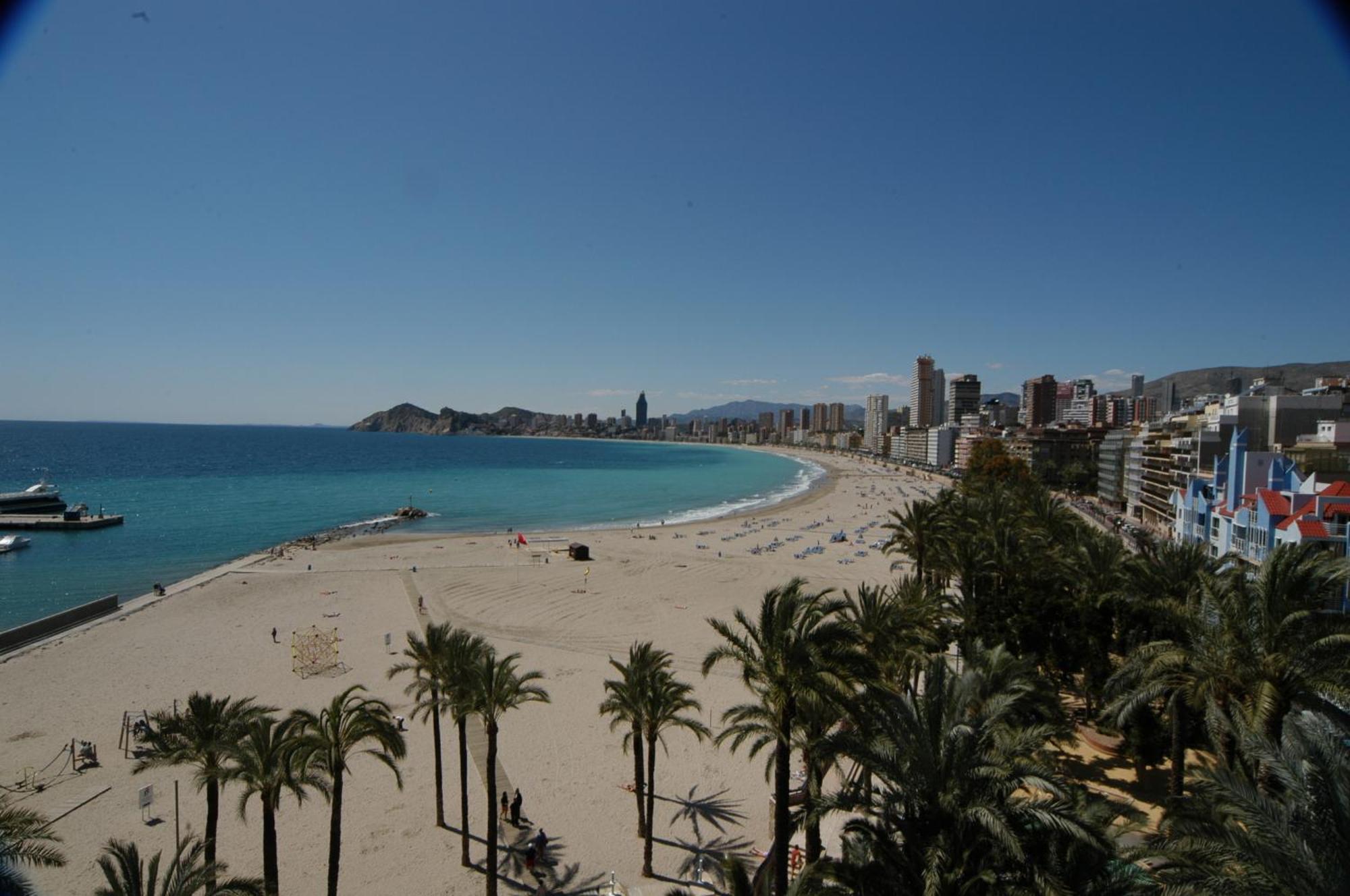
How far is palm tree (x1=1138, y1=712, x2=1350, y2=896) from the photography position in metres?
6.34

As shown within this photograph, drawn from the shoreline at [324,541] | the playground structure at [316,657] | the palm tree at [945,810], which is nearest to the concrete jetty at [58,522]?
the shoreline at [324,541]

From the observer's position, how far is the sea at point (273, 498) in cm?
4562

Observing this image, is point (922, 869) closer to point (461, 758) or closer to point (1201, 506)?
point (461, 758)

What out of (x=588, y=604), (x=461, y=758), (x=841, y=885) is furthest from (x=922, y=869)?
(x=588, y=604)

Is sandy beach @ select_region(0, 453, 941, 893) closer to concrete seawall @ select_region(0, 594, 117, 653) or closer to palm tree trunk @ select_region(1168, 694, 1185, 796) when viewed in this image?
concrete seawall @ select_region(0, 594, 117, 653)

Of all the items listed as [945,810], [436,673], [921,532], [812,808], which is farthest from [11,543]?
[945,810]

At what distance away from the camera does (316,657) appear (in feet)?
86.0

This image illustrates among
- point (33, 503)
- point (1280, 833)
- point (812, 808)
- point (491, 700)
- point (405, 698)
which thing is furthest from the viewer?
point (33, 503)

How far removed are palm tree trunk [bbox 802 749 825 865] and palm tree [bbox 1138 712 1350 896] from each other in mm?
3983

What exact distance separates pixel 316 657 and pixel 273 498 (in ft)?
220

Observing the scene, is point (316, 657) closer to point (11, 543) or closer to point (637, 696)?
point (637, 696)

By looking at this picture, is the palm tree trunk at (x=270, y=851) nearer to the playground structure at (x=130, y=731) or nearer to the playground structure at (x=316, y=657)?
the playground structure at (x=130, y=731)

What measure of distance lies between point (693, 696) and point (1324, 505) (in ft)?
84.5

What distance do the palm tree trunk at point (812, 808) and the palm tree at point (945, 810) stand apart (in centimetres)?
59
